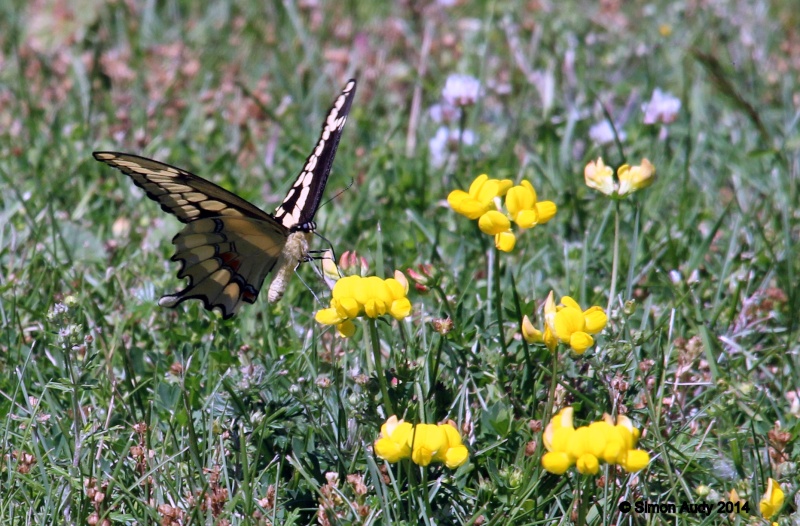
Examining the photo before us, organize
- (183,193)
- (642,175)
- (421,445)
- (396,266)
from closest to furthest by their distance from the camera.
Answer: (421,445), (642,175), (183,193), (396,266)

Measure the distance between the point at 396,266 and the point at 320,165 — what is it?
612 mm


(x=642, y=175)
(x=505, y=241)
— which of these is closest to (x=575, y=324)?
(x=505, y=241)

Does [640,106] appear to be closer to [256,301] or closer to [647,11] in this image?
[647,11]

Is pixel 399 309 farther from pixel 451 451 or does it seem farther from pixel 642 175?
pixel 642 175

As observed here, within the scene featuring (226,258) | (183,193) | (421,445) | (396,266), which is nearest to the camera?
(421,445)

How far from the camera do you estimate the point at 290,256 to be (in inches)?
133

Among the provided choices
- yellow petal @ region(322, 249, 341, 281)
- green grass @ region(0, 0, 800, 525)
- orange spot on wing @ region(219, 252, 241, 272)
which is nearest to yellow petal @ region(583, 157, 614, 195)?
green grass @ region(0, 0, 800, 525)

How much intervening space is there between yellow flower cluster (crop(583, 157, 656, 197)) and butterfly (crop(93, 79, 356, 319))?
88 cm

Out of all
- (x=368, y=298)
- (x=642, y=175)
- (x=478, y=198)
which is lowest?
(x=368, y=298)

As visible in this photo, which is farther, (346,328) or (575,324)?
(346,328)

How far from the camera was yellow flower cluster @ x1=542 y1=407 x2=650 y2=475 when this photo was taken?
190cm

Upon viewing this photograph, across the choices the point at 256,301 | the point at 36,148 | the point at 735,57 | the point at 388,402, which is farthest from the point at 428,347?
the point at 735,57

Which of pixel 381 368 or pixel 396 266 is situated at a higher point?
pixel 396 266

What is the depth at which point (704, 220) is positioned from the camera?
4270 mm
